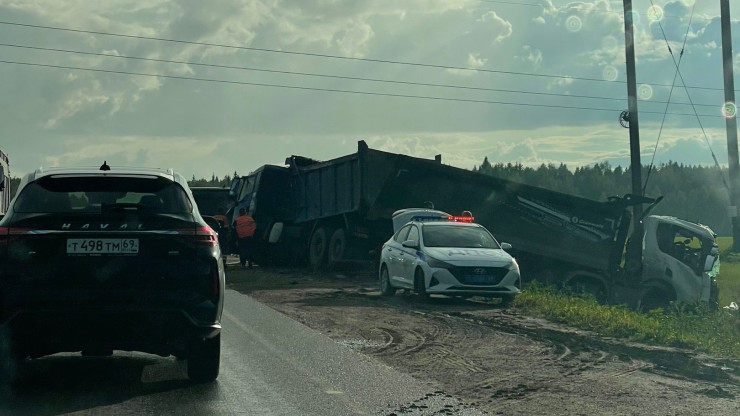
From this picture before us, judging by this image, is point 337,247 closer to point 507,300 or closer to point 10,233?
point 507,300

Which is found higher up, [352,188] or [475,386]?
[352,188]

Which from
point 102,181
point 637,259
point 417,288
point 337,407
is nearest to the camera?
point 337,407

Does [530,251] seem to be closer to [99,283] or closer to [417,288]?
[417,288]

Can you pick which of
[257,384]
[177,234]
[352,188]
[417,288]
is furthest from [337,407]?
[352,188]

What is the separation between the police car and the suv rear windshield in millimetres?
9679

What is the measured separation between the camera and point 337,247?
2662 cm

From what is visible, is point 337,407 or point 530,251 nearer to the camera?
point 337,407

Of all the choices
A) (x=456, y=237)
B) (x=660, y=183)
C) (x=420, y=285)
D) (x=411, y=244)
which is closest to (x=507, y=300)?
(x=420, y=285)

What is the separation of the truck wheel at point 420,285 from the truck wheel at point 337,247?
8084 mm

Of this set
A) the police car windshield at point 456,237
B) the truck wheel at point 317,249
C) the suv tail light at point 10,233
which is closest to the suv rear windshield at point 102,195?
the suv tail light at point 10,233

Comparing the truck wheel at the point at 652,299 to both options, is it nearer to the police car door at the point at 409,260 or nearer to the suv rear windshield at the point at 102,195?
the police car door at the point at 409,260

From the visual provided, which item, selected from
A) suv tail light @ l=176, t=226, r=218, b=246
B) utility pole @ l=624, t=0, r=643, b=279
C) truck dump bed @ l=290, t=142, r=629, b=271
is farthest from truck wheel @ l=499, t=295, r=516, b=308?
utility pole @ l=624, t=0, r=643, b=279

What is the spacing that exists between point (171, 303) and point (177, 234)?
0.52 metres

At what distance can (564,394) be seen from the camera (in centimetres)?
827
